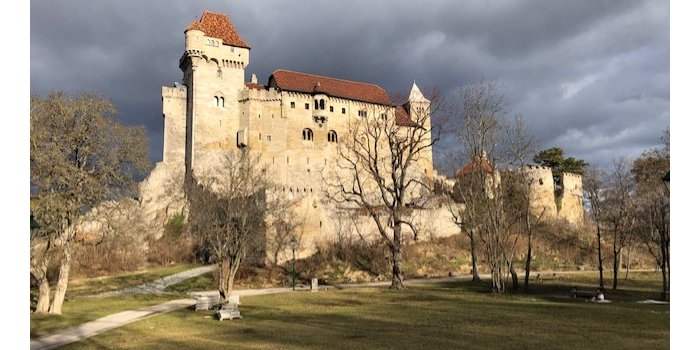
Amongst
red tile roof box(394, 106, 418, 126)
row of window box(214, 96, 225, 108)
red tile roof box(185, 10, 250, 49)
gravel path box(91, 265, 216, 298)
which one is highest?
red tile roof box(185, 10, 250, 49)

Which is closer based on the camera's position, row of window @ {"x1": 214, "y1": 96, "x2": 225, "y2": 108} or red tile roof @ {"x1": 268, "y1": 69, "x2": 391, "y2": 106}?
row of window @ {"x1": 214, "y1": 96, "x2": 225, "y2": 108}

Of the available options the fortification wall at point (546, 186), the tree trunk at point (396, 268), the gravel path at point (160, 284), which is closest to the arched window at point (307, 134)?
the gravel path at point (160, 284)

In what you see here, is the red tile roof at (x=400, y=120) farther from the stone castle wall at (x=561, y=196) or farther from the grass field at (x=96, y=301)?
the stone castle wall at (x=561, y=196)

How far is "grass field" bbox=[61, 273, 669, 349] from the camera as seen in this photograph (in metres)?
12.7

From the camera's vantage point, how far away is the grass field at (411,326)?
12.7 metres

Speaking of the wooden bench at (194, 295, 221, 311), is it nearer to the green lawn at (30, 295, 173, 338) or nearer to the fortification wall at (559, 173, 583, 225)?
the green lawn at (30, 295, 173, 338)

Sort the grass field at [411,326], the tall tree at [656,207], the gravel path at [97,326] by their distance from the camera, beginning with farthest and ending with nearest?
the tall tree at [656,207], the gravel path at [97,326], the grass field at [411,326]

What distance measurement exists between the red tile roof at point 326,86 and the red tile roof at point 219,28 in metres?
5.86

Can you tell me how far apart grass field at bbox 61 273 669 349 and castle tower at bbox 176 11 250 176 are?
3728 cm

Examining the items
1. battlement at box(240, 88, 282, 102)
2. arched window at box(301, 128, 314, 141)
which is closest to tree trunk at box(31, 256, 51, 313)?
battlement at box(240, 88, 282, 102)

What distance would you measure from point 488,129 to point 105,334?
21.2 m
